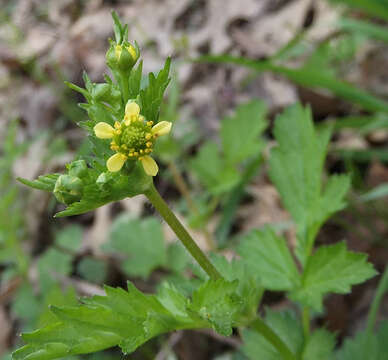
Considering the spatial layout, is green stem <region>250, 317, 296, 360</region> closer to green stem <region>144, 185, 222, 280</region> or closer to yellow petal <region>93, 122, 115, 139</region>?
green stem <region>144, 185, 222, 280</region>

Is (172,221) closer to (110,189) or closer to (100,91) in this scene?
(110,189)

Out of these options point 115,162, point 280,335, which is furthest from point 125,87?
point 280,335

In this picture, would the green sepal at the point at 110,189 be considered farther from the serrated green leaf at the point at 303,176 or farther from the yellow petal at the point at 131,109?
the serrated green leaf at the point at 303,176

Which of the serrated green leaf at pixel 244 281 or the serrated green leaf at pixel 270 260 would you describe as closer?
the serrated green leaf at pixel 244 281

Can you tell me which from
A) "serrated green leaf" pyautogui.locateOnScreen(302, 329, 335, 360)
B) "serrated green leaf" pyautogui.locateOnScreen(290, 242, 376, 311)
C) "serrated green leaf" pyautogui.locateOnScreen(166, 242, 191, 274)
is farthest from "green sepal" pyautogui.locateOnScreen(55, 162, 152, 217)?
"serrated green leaf" pyautogui.locateOnScreen(166, 242, 191, 274)

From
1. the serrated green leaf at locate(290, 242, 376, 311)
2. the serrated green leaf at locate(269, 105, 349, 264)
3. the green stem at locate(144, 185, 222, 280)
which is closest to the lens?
the green stem at locate(144, 185, 222, 280)

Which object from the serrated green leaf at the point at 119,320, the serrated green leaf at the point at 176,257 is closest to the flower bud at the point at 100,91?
the serrated green leaf at the point at 119,320

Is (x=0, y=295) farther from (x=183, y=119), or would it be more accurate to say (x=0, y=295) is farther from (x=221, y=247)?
(x=183, y=119)
